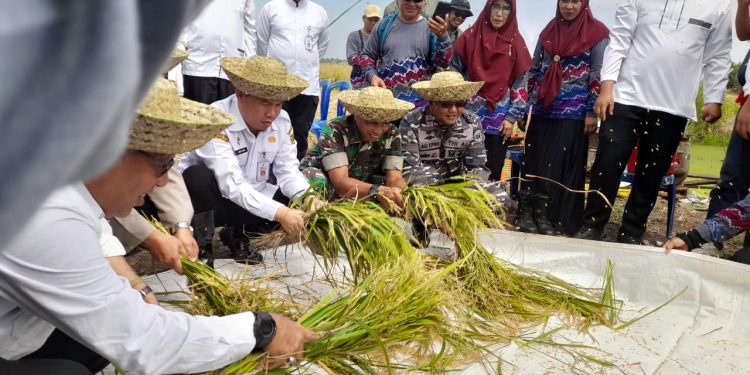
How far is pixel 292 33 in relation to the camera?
5.26 m

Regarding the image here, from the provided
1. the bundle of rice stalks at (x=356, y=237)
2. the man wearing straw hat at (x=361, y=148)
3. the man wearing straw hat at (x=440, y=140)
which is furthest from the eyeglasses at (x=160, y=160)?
the man wearing straw hat at (x=440, y=140)

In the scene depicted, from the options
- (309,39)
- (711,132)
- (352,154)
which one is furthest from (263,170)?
(711,132)

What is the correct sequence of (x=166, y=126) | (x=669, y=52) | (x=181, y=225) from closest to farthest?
(x=166, y=126), (x=181, y=225), (x=669, y=52)

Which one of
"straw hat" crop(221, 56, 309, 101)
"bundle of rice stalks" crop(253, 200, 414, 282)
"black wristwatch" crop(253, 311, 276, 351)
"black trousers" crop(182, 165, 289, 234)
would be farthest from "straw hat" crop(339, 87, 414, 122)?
"black wristwatch" crop(253, 311, 276, 351)

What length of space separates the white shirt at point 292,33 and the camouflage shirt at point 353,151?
183cm

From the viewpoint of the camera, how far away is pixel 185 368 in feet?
4.90

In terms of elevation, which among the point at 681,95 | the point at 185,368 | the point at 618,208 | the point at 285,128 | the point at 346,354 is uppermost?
the point at 681,95

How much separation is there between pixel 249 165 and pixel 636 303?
2.06 metres

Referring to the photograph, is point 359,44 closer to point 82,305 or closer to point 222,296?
point 222,296

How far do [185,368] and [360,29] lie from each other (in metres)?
5.59

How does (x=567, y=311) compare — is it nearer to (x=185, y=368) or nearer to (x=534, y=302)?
(x=534, y=302)

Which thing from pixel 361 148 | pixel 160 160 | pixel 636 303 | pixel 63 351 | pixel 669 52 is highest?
pixel 669 52

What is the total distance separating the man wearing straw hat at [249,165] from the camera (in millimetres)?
2891

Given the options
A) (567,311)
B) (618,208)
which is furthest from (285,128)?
(618,208)
